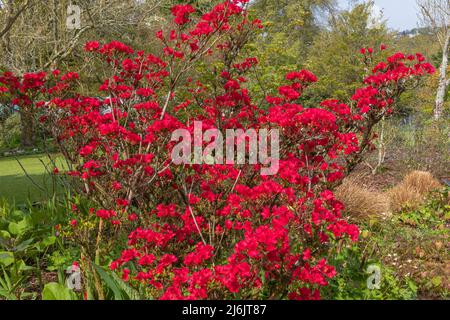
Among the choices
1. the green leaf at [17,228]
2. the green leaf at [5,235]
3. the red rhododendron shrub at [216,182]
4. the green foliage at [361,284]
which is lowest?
the green foliage at [361,284]

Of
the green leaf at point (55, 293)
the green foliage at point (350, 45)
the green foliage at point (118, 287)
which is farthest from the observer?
the green foliage at point (350, 45)

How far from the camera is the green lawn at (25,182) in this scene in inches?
256

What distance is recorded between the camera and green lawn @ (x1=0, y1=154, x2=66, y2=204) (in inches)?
256

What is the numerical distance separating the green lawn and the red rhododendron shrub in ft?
5.36

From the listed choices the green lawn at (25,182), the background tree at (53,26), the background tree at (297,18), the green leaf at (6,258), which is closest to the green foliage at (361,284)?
the green leaf at (6,258)

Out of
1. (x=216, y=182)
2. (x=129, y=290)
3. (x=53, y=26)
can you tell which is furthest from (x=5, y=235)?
(x=53, y=26)

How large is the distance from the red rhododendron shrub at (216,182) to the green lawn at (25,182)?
163 centimetres

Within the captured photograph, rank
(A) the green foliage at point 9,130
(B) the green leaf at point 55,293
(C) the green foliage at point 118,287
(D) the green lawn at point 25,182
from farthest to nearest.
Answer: (A) the green foliage at point 9,130 → (D) the green lawn at point 25,182 → (B) the green leaf at point 55,293 → (C) the green foliage at point 118,287

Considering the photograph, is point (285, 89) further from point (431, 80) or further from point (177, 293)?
point (431, 80)

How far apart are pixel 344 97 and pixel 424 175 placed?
1432 cm

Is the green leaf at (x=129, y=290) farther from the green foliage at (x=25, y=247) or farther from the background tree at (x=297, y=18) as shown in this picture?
the background tree at (x=297, y=18)

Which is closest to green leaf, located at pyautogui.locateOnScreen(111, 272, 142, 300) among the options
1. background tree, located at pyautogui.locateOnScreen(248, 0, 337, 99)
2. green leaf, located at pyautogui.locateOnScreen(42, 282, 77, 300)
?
green leaf, located at pyautogui.locateOnScreen(42, 282, 77, 300)
